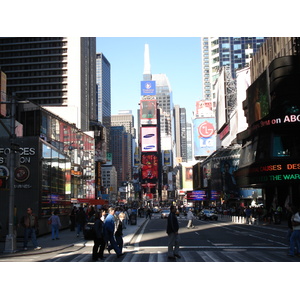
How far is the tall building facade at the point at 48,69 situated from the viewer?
12188cm

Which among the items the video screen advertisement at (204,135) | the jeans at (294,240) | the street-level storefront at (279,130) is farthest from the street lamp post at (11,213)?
the video screen advertisement at (204,135)

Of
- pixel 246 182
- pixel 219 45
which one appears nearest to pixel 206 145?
pixel 219 45

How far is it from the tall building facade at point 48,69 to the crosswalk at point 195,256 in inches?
4170

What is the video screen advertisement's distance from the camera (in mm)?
151625

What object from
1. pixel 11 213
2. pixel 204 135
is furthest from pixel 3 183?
pixel 204 135

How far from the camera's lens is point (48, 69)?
123312 millimetres

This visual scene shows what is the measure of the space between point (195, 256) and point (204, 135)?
140 meters

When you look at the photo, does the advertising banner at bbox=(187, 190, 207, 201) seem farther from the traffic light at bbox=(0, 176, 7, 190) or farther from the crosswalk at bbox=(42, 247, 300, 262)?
the crosswalk at bbox=(42, 247, 300, 262)

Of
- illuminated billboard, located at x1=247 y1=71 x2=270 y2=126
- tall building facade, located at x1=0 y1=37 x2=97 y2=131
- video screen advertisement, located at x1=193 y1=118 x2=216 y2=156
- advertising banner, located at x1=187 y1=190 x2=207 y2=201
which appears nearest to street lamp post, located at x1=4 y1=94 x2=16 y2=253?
illuminated billboard, located at x1=247 y1=71 x2=270 y2=126

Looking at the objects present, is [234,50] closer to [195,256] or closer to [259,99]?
[259,99]

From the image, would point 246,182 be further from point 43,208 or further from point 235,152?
point 235,152

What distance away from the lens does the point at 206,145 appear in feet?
514

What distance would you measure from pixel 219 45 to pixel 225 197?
323 ft

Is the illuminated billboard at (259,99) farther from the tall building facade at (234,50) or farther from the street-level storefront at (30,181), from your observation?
the tall building facade at (234,50)
